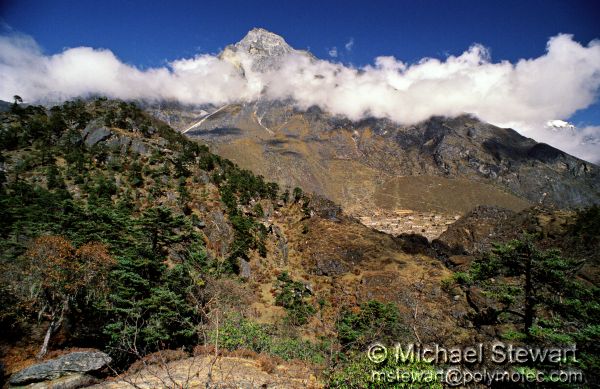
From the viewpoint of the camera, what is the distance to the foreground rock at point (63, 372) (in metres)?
12.5

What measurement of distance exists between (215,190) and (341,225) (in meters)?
20.9

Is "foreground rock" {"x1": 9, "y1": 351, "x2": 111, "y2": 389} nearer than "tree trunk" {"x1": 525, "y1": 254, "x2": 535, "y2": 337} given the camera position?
No

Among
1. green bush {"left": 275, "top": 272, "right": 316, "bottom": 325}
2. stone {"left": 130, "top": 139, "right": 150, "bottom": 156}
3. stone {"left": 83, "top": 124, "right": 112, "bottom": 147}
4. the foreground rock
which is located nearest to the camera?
the foreground rock

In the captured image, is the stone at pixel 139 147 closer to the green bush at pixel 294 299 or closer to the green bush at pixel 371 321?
the green bush at pixel 294 299

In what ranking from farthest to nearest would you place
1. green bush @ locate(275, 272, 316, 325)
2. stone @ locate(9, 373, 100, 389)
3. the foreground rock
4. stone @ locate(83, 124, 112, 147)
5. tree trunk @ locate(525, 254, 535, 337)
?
stone @ locate(83, 124, 112, 147), green bush @ locate(275, 272, 316, 325), the foreground rock, stone @ locate(9, 373, 100, 389), tree trunk @ locate(525, 254, 535, 337)

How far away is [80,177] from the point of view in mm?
41406

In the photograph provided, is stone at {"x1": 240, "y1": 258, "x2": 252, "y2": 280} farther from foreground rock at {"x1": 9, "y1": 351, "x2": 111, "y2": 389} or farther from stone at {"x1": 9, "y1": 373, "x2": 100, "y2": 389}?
stone at {"x1": 9, "y1": 373, "x2": 100, "y2": 389}

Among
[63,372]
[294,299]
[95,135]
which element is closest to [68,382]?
[63,372]

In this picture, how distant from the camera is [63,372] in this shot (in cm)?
1319

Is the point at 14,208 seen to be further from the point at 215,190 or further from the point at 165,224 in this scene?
the point at 215,190

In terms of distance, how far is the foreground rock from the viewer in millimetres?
12492

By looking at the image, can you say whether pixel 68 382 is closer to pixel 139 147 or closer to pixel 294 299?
pixel 294 299

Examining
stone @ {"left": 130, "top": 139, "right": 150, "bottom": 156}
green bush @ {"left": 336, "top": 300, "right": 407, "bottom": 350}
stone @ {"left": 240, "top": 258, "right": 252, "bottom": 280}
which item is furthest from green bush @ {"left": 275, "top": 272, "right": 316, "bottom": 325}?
stone @ {"left": 130, "top": 139, "right": 150, "bottom": 156}

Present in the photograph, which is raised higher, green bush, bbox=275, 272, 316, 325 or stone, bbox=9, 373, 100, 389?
stone, bbox=9, 373, 100, 389
